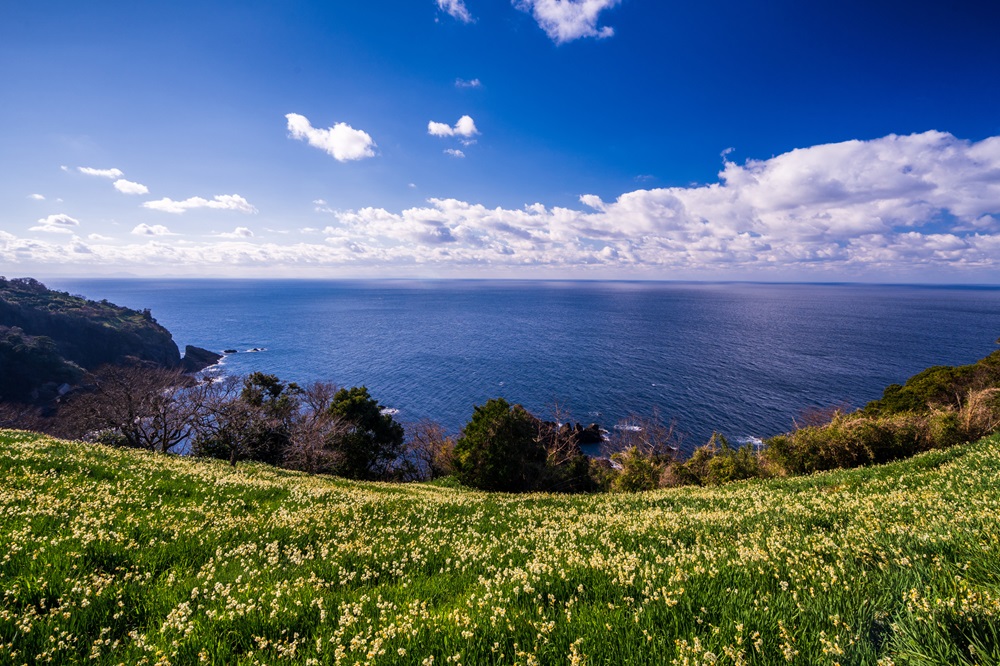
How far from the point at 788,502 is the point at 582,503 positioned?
6.91 metres

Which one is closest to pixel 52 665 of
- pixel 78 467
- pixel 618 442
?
pixel 78 467

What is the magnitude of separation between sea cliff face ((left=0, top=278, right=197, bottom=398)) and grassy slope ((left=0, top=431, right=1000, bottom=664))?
102764mm

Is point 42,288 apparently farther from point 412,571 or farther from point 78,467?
point 412,571

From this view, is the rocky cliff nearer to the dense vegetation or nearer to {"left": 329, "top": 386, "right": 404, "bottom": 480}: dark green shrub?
the dense vegetation

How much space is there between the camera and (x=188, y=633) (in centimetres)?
395

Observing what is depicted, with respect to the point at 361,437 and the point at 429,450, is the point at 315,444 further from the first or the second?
the point at 429,450

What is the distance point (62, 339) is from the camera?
100 meters

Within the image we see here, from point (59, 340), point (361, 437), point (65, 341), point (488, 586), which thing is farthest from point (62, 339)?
point (488, 586)

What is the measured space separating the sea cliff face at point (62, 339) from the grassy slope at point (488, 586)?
10276cm

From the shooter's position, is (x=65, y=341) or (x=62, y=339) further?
(x=62, y=339)

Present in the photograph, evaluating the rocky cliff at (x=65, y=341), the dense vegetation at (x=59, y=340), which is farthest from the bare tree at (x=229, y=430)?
the rocky cliff at (x=65, y=341)

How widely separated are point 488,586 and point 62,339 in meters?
149

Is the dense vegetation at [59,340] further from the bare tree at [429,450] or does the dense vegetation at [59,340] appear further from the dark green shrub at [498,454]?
the dark green shrub at [498,454]

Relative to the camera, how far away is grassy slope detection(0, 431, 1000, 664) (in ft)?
11.1
